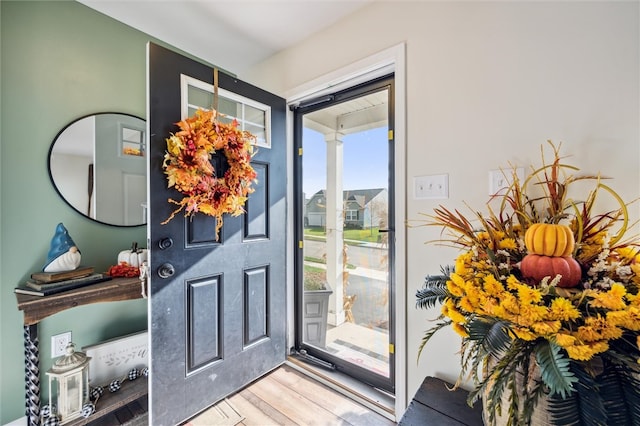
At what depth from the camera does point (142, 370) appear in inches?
64.1

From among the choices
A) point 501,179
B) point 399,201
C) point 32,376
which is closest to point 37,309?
point 32,376

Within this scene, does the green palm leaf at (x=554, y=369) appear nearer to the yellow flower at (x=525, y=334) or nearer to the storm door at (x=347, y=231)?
the yellow flower at (x=525, y=334)

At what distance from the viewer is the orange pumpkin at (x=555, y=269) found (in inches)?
25.5

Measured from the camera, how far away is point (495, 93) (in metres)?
1.13

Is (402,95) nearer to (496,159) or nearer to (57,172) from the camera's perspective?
(496,159)

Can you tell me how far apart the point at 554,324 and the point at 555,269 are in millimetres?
167

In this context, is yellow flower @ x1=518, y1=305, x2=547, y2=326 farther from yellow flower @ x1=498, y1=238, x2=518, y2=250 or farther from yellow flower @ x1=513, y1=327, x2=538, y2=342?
yellow flower @ x1=498, y1=238, x2=518, y2=250

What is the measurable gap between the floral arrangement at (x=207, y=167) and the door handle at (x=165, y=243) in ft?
0.34

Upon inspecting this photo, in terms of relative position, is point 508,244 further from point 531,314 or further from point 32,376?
point 32,376

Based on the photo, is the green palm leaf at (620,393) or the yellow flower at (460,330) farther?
the yellow flower at (460,330)

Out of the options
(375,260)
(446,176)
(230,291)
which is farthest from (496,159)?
(230,291)

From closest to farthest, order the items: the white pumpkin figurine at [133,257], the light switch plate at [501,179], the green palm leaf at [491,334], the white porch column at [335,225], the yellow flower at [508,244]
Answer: the green palm leaf at [491,334], the yellow flower at [508,244], the light switch plate at [501,179], the white pumpkin figurine at [133,257], the white porch column at [335,225]

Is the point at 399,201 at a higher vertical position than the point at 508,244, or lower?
higher

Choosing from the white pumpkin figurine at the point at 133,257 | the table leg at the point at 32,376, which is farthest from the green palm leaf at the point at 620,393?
the table leg at the point at 32,376
